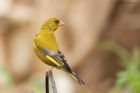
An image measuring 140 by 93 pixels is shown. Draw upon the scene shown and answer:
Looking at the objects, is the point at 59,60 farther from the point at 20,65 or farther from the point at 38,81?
the point at 20,65

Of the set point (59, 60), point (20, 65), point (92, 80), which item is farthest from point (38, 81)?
point (59, 60)

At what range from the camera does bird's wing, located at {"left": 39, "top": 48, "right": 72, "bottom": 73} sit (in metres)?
1.58

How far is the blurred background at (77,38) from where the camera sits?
550cm

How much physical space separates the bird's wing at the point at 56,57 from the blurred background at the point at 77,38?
11.8ft

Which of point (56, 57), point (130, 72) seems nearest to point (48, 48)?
point (56, 57)

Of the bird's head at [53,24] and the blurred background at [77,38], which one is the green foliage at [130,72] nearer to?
the blurred background at [77,38]

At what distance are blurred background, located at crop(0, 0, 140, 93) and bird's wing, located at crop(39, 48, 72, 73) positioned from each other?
11.8 feet

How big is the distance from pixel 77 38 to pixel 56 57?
4.16m

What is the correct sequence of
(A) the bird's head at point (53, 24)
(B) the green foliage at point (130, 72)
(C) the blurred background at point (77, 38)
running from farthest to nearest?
(C) the blurred background at point (77, 38), (B) the green foliage at point (130, 72), (A) the bird's head at point (53, 24)

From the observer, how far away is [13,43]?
226 inches

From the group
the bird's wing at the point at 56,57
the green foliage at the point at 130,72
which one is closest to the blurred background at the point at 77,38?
the green foliage at the point at 130,72

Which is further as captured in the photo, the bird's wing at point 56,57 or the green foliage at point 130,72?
the green foliage at point 130,72

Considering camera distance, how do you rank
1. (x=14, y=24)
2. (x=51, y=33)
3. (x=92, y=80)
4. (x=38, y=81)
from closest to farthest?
(x=51, y=33), (x=38, y=81), (x=14, y=24), (x=92, y=80)

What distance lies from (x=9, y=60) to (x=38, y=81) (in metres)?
0.77
